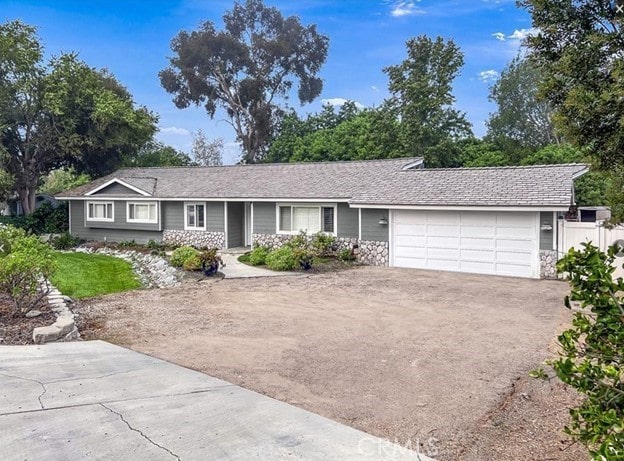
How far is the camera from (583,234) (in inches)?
545

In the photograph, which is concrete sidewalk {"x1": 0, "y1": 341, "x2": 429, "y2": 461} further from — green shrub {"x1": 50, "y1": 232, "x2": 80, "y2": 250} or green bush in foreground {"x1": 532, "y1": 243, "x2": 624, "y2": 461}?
green shrub {"x1": 50, "y1": 232, "x2": 80, "y2": 250}

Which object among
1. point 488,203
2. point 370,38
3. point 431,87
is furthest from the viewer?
point 431,87

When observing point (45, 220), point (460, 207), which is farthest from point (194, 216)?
point (460, 207)

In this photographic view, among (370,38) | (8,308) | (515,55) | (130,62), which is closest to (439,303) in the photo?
(8,308)

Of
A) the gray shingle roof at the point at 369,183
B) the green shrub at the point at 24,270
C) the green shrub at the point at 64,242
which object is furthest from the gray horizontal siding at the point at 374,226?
the green shrub at the point at 64,242

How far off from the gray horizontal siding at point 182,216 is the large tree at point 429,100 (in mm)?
16375

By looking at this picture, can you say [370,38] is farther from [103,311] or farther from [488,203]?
[103,311]

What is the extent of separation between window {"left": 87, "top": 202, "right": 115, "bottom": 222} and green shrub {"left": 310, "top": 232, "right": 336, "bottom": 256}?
11159 millimetres

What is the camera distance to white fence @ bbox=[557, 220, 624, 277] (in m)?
13.3

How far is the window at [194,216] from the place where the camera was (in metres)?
21.7

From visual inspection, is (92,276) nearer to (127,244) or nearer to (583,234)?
(127,244)

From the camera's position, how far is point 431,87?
33719 mm

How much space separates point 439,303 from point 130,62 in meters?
31.6

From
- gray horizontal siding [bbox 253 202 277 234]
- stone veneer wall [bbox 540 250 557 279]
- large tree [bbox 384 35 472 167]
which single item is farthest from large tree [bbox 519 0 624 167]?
large tree [bbox 384 35 472 167]
